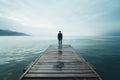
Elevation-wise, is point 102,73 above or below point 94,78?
below

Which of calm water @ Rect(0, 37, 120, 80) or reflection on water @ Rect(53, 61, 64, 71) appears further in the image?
calm water @ Rect(0, 37, 120, 80)

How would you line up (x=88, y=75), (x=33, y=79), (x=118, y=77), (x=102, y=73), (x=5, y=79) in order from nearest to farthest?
1. (x=33, y=79)
2. (x=88, y=75)
3. (x=5, y=79)
4. (x=118, y=77)
5. (x=102, y=73)

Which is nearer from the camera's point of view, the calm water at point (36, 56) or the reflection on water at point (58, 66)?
the reflection on water at point (58, 66)

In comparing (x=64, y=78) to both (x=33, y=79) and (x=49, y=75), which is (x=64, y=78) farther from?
(x=33, y=79)

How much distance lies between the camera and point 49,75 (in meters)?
5.99

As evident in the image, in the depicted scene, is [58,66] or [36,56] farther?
[36,56]

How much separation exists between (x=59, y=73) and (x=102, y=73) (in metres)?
7.73

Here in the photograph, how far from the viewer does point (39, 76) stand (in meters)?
5.83

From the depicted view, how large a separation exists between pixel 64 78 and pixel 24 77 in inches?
77.6

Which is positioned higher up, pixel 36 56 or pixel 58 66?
pixel 58 66

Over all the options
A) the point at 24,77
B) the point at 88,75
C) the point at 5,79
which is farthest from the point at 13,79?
the point at 88,75

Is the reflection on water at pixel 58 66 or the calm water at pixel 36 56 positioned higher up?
the reflection on water at pixel 58 66

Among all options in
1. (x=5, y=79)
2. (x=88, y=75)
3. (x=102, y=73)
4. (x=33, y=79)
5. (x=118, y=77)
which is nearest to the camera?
(x=33, y=79)

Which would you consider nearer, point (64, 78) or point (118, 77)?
point (64, 78)
